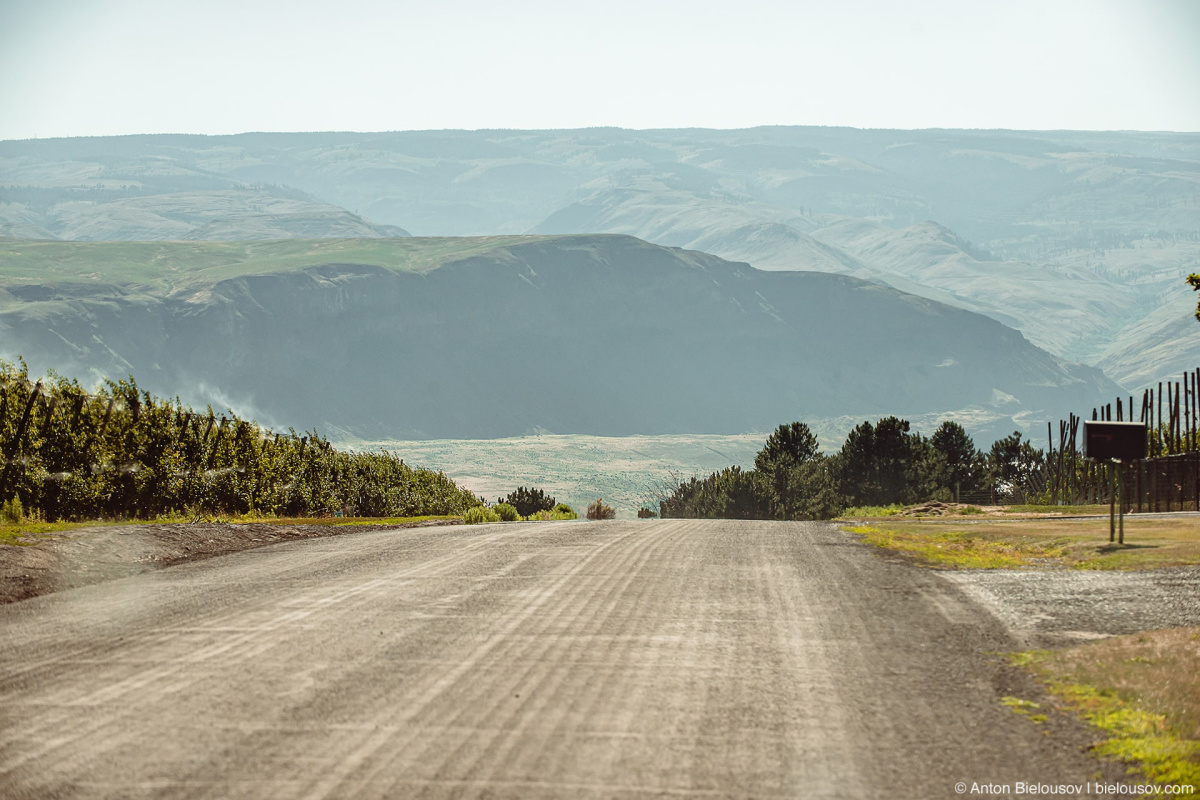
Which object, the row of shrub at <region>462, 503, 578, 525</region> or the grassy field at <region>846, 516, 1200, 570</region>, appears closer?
the grassy field at <region>846, 516, 1200, 570</region>

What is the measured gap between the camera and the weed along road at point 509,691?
7.27m

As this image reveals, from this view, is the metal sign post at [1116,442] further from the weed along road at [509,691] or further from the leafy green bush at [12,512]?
the leafy green bush at [12,512]

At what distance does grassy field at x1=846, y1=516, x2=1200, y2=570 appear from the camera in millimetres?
17578

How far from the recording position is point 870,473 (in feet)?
329

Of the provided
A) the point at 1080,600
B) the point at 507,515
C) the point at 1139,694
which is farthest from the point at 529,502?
the point at 1139,694

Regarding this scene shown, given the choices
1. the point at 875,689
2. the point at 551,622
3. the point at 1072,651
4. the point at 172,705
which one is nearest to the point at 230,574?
the point at 551,622

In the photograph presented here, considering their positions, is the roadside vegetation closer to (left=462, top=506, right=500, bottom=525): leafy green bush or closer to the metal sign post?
(left=462, top=506, right=500, bottom=525): leafy green bush

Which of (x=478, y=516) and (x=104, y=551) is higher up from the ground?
(x=478, y=516)

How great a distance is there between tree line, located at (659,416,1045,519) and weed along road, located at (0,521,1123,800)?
248 ft

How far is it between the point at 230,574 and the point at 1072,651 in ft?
36.6

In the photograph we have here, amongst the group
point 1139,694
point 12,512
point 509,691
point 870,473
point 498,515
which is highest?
point 870,473

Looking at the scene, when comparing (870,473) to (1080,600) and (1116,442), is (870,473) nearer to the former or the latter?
(1116,442)

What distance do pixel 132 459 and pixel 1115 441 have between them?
2049 cm

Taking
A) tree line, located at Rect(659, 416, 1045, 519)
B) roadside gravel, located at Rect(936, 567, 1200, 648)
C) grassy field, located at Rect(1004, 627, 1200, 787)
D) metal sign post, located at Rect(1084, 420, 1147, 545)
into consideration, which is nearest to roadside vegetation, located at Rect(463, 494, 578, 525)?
metal sign post, located at Rect(1084, 420, 1147, 545)
